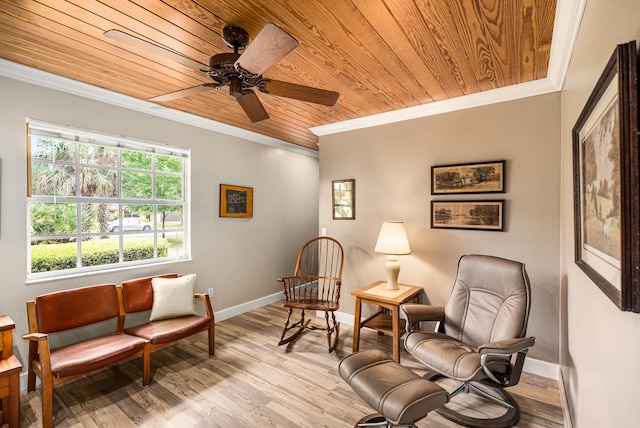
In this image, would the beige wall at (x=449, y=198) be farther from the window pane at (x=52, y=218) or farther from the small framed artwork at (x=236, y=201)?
the window pane at (x=52, y=218)

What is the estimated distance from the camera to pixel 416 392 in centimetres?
162

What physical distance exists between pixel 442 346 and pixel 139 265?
2972mm

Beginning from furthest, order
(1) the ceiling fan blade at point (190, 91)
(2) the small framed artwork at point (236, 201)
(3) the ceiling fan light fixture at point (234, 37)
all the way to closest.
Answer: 1. (2) the small framed artwork at point (236, 201)
2. (1) the ceiling fan blade at point (190, 91)
3. (3) the ceiling fan light fixture at point (234, 37)

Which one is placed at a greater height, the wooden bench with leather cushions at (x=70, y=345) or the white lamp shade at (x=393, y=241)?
the white lamp shade at (x=393, y=241)

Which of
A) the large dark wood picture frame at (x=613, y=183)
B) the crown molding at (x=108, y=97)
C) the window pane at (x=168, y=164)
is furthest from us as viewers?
the window pane at (x=168, y=164)

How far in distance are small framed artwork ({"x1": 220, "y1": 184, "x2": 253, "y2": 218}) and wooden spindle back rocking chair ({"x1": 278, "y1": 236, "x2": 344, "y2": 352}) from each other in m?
1.01

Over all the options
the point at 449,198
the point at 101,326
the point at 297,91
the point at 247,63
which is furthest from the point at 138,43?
the point at 449,198

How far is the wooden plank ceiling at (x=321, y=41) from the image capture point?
1619 millimetres

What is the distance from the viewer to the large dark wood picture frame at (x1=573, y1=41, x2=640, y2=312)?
0.74 meters

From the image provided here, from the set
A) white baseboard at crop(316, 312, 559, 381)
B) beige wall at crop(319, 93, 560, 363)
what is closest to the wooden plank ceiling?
beige wall at crop(319, 93, 560, 363)

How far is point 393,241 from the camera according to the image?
2.96m

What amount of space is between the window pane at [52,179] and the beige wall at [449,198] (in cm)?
263

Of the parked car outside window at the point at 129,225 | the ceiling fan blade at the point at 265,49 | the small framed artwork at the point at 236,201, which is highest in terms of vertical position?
the ceiling fan blade at the point at 265,49

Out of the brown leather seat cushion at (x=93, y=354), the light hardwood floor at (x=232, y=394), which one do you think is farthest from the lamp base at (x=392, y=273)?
the brown leather seat cushion at (x=93, y=354)
